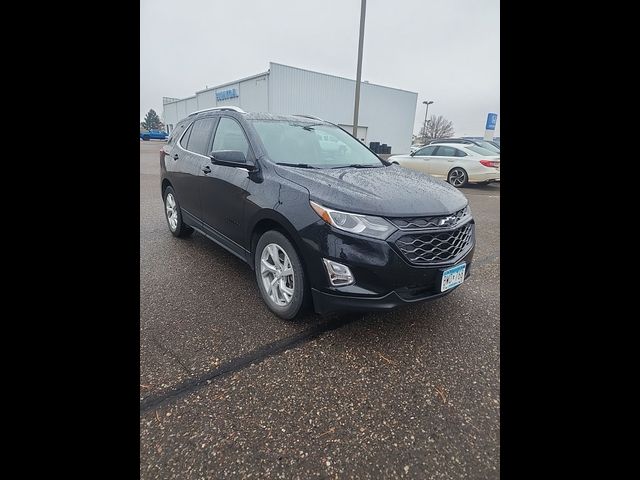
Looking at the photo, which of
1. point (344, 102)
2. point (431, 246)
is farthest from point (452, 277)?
point (344, 102)

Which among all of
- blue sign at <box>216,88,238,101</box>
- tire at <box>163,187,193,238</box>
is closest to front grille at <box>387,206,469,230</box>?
tire at <box>163,187,193,238</box>

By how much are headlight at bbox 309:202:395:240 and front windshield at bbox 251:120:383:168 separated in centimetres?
90

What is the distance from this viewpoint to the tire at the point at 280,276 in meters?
2.43

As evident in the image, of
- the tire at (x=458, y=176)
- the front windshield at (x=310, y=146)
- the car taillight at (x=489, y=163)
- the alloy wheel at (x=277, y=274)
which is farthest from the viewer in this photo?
the tire at (x=458, y=176)

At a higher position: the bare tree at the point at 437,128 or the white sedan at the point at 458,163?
the bare tree at the point at 437,128

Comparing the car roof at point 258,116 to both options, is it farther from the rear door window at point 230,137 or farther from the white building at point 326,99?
the white building at point 326,99

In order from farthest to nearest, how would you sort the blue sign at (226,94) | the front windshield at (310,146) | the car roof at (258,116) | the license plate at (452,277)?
the blue sign at (226,94)
the car roof at (258,116)
the front windshield at (310,146)
the license plate at (452,277)

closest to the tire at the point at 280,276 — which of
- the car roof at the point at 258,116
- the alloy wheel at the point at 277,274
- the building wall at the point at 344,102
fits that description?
the alloy wheel at the point at 277,274

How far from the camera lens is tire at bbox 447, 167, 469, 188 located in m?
10.9

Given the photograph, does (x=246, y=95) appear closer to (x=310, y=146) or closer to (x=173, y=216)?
(x=173, y=216)

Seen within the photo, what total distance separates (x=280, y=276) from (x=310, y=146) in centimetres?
140

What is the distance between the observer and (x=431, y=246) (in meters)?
2.24
